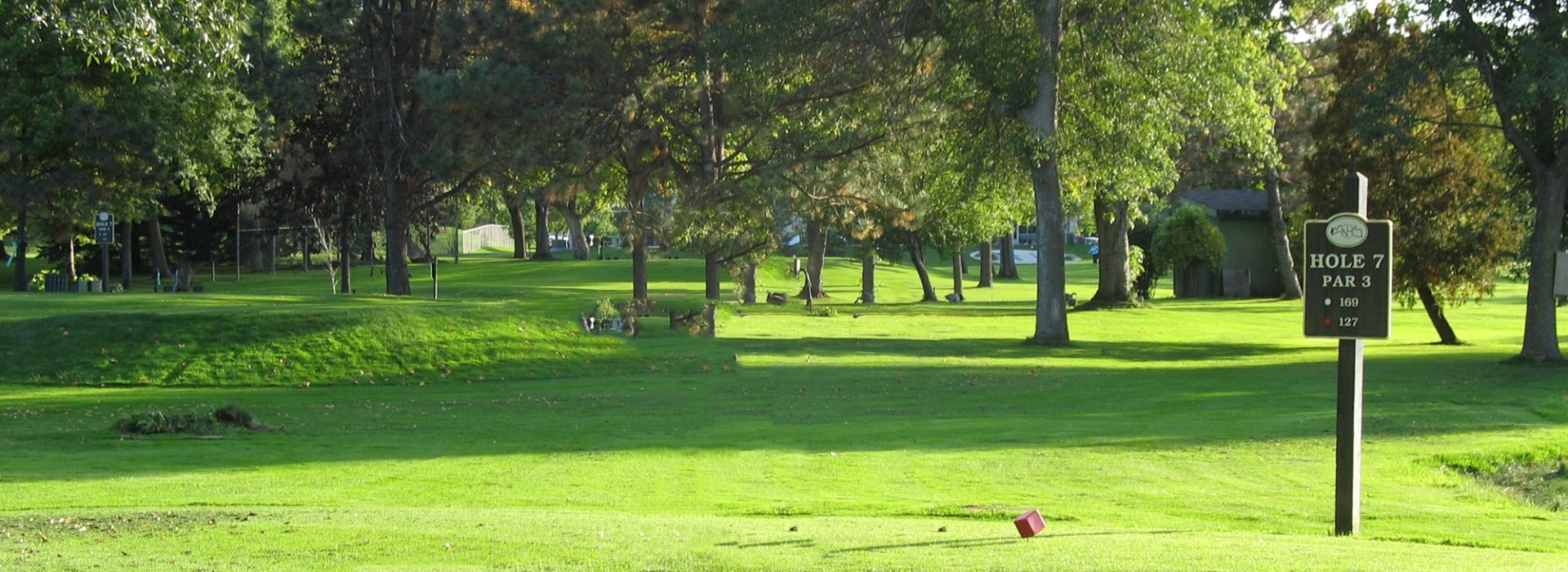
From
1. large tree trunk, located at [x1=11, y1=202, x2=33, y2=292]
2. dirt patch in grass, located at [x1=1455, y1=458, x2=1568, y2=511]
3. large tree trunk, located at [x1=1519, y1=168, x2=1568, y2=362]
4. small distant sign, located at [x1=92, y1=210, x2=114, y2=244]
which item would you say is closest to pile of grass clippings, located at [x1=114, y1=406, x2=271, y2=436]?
dirt patch in grass, located at [x1=1455, y1=458, x2=1568, y2=511]

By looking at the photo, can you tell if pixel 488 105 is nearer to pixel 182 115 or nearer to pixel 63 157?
pixel 182 115

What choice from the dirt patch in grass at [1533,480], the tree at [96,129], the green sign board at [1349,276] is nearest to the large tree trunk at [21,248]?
the tree at [96,129]

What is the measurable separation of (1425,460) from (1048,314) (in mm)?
18969

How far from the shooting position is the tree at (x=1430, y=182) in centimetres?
3102

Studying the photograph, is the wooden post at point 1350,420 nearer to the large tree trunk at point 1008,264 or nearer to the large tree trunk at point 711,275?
the large tree trunk at point 711,275

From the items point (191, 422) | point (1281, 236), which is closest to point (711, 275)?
point (1281, 236)

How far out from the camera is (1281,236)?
58.2 meters

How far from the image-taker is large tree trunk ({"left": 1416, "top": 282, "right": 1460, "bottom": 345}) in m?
33.7

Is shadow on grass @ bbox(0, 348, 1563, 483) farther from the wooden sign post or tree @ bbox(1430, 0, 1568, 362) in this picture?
the wooden sign post

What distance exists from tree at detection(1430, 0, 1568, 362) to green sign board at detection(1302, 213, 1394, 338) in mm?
18884

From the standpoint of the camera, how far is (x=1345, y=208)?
11164 millimetres

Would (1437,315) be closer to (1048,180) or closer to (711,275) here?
(1048,180)

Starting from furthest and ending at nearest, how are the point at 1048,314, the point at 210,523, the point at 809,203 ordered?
the point at 809,203, the point at 1048,314, the point at 210,523

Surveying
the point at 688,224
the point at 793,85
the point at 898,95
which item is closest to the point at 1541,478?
the point at 898,95
